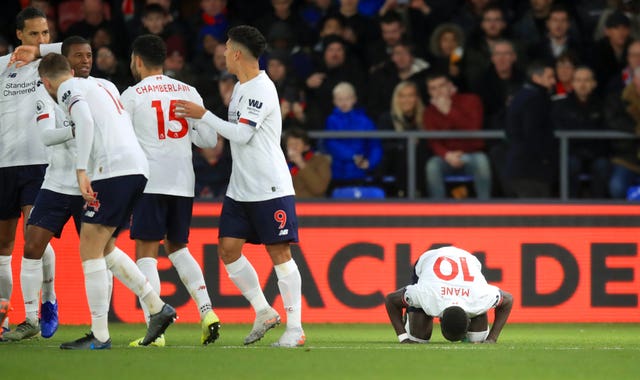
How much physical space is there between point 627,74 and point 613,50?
28.4 inches

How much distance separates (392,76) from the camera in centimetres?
1492

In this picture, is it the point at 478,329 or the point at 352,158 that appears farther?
the point at 352,158

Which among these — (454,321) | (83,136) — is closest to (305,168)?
(454,321)

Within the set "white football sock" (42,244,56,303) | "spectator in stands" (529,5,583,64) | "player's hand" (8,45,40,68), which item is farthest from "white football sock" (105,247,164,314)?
"spectator in stands" (529,5,583,64)

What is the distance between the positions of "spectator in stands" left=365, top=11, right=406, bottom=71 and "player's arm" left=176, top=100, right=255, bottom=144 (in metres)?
5.85

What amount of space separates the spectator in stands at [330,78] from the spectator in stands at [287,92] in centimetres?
19

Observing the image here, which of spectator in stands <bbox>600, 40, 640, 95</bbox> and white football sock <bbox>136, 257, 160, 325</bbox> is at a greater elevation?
spectator in stands <bbox>600, 40, 640, 95</bbox>

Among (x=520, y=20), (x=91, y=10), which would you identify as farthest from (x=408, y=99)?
(x=91, y=10)

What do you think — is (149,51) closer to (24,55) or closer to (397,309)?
(24,55)

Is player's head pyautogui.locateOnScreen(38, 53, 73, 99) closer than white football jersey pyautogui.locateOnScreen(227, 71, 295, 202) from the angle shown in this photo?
Yes

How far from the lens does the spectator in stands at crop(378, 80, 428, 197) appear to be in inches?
543

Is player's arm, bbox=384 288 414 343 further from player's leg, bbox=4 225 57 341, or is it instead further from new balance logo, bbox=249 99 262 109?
player's leg, bbox=4 225 57 341

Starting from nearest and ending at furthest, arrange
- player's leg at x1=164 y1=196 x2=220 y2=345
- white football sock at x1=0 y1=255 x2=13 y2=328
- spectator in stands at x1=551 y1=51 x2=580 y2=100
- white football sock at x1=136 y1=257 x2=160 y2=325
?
1. player's leg at x1=164 y1=196 x2=220 y2=345
2. white football sock at x1=136 y1=257 x2=160 y2=325
3. white football sock at x1=0 y1=255 x2=13 y2=328
4. spectator in stands at x1=551 y1=51 x2=580 y2=100

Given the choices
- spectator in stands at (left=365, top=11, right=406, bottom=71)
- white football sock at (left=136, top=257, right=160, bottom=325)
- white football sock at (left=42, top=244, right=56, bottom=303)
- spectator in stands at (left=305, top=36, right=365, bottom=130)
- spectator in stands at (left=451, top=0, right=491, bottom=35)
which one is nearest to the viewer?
white football sock at (left=136, top=257, right=160, bottom=325)
